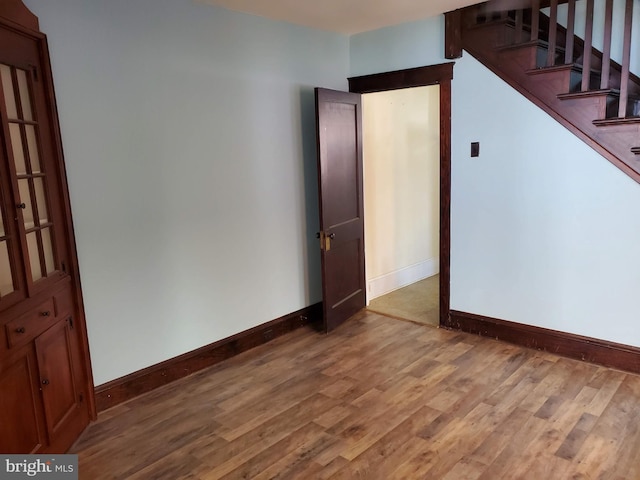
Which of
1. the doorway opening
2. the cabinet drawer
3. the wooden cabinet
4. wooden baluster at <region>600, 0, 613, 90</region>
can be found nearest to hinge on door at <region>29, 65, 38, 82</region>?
the wooden cabinet

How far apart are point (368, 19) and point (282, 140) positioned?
3.75 feet

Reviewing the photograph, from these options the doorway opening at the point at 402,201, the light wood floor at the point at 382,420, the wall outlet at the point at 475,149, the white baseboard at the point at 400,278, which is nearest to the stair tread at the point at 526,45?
the wall outlet at the point at 475,149

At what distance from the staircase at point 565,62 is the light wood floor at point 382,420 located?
4.82 ft

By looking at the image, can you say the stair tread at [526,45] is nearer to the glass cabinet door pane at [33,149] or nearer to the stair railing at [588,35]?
the stair railing at [588,35]

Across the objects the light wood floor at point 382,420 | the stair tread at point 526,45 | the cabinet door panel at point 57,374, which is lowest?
the light wood floor at point 382,420

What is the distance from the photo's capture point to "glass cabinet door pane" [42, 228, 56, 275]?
7.82ft

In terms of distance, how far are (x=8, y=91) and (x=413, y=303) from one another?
12.1 ft

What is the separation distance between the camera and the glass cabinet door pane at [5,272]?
2.04 meters

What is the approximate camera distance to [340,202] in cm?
405

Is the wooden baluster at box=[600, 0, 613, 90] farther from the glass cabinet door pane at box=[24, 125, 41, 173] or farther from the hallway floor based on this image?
the glass cabinet door pane at box=[24, 125, 41, 173]

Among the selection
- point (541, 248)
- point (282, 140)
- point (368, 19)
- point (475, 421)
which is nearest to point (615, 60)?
point (541, 248)

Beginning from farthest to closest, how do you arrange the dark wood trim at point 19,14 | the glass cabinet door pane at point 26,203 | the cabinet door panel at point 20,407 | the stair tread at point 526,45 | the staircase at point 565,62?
the stair tread at point 526,45 → the staircase at point 565,62 → the glass cabinet door pane at point 26,203 → the dark wood trim at point 19,14 → the cabinet door panel at point 20,407

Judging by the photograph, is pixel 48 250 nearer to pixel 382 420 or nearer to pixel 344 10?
pixel 382 420

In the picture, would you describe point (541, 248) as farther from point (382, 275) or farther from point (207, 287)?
point (207, 287)
